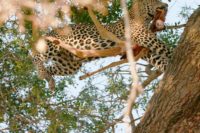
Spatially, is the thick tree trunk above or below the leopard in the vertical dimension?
below

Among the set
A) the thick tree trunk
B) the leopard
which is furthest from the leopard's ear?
the thick tree trunk

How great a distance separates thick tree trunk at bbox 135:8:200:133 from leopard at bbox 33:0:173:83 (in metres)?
2.57

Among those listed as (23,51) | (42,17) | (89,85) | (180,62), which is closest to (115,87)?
(89,85)

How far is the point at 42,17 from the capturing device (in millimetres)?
3494

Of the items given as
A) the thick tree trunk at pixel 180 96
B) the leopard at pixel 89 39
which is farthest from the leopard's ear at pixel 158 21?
the thick tree trunk at pixel 180 96

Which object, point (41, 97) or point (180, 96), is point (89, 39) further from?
point (180, 96)

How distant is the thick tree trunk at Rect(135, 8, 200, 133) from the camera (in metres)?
3.81

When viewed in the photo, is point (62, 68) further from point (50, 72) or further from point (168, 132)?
point (168, 132)

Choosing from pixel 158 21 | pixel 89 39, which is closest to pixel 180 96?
pixel 158 21

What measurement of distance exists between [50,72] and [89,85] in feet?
2.71

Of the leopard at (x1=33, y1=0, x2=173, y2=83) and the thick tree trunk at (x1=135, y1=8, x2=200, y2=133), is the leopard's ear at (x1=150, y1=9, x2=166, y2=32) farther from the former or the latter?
the thick tree trunk at (x1=135, y1=8, x2=200, y2=133)

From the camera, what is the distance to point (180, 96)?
12.6 ft

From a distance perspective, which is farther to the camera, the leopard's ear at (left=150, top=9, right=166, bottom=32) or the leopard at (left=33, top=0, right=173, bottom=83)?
the leopard at (left=33, top=0, right=173, bottom=83)

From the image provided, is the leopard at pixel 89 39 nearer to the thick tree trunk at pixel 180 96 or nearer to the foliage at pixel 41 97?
the foliage at pixel 41 97
